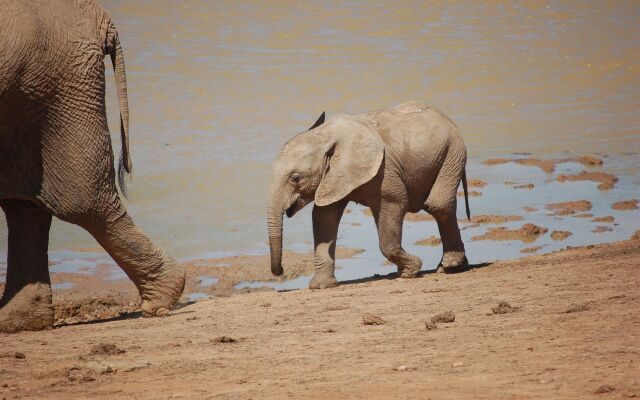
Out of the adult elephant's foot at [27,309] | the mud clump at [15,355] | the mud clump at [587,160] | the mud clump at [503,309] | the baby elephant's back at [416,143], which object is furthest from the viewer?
the mud clump at [587,160]

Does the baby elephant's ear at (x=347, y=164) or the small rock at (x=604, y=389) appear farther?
the baby elephant's ear at (x=347, y=164)

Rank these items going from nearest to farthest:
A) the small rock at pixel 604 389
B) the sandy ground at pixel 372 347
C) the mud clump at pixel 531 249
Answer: the small rock at pixel 604 389
the sandy ground at pixel 372 347
the mud clump at pixel 531 249

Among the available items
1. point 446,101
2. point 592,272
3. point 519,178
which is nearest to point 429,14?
point 446,101

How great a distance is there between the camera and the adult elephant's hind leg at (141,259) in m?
7.91

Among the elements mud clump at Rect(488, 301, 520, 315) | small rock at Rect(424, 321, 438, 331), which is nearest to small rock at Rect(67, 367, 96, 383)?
small rock at Rect(424, 321, 438, 331)

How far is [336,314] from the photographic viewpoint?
7.80m

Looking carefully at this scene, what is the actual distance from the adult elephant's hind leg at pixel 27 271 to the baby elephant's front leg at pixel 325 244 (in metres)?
2.44

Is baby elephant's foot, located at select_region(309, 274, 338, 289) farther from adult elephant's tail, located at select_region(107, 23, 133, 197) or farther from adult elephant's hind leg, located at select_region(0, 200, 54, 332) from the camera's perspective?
adult elephant's hind leg, located at select_region(0, 200, 54, 332)

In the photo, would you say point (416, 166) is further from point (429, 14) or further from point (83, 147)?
point (429, 14)

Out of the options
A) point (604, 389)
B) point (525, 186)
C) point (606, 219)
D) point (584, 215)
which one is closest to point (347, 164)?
point (606, 219)

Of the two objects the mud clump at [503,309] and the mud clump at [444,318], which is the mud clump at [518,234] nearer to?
the mud clump at [503,309]

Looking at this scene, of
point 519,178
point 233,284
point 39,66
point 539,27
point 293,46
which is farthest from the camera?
point 539,27

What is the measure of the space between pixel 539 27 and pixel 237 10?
658 centimetres

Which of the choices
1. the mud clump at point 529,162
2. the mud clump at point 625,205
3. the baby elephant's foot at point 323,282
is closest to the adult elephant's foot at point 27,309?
the baby elephant's foot at point 323,282
